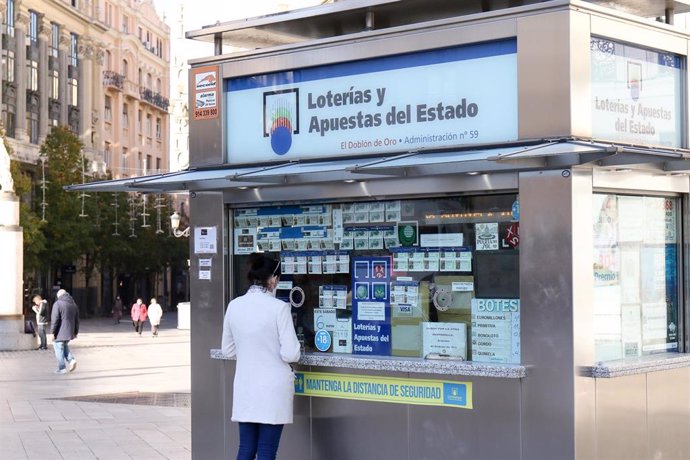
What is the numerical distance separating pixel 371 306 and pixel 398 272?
394 millimetres

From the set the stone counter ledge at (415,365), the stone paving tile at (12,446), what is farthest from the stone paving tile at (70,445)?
the stone counter ledge at (415,365)

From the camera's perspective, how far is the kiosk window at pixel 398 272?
8.75 metres

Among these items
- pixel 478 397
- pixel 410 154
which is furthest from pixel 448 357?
pixel 410 154

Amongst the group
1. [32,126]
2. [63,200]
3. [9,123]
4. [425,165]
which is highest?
[32,126]

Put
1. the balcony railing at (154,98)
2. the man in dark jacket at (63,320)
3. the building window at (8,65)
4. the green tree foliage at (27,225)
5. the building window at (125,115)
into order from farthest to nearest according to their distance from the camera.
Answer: the balcony railing at (154,98)
the building window at (125,115)
the building window at (8,65)
the green tree foliage at (27,225)
the man in dark jacket at (63,320)

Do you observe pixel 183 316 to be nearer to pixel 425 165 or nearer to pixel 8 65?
pixel 8 65

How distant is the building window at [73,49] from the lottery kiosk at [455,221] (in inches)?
2580

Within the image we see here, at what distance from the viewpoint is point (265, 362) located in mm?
8695

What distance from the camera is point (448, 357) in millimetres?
9023

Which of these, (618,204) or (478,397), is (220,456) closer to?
(478,397)

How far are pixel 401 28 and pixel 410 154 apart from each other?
100 centimetres

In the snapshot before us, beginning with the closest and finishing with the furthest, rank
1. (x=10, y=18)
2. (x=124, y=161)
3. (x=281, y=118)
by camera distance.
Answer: (x=281, y=118), (x=10, y=18), (x=124, y=161)

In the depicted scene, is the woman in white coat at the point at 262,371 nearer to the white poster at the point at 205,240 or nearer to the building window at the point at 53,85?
the white poster at the point at 205,240

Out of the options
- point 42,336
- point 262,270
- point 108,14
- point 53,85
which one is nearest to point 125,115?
point 108,14
